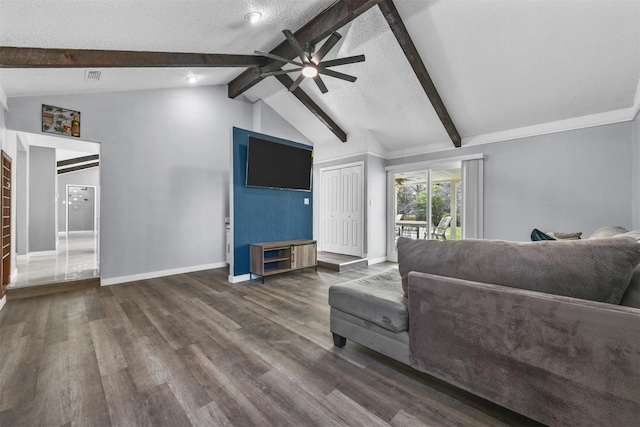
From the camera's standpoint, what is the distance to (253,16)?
9.47ft

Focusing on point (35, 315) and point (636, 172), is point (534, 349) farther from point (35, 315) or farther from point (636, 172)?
point (35, 315)

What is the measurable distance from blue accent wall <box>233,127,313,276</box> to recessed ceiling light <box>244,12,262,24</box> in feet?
5.25

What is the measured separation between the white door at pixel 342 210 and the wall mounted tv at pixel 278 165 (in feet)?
4.12

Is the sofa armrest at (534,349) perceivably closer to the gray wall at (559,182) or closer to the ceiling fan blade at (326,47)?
the ceiling fan blade at (326,47)

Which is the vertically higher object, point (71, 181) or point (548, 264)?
point (71, 181)

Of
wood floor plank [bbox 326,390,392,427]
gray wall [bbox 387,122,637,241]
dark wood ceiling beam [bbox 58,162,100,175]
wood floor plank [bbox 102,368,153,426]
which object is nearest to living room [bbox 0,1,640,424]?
gray wall [bbox 387,122,637,241]

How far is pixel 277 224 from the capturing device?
4766 mm

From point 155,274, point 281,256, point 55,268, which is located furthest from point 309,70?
point 55,268

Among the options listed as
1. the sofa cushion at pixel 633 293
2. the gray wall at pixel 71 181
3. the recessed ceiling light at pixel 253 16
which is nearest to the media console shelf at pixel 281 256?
the recessed ceiling light at pixel 253 16

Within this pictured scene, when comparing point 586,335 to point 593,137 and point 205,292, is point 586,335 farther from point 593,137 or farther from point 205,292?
point 593,137

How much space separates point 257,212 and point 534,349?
3878 millimetres

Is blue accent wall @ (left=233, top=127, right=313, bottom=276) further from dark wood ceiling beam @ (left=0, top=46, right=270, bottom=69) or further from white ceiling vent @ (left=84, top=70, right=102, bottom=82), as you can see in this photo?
white ceiling vent @ (left=84, top=70, right=102, bottom=82)

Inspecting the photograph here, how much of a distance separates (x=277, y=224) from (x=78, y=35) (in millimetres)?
3265

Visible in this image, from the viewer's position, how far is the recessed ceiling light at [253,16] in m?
2.85
